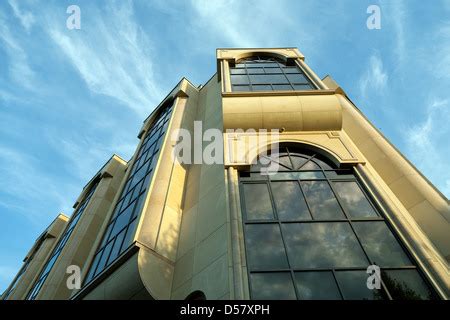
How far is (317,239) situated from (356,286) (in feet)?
4.98

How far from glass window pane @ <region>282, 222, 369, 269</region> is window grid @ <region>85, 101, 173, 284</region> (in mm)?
5061

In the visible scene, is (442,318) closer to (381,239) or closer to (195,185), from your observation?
(381,239)

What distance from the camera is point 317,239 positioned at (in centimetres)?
835

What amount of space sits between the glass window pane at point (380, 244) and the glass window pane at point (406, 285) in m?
0.26

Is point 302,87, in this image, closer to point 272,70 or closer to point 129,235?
point 272,70

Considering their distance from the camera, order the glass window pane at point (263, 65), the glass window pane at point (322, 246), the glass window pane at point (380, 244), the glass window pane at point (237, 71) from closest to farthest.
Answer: the glass window pane at point (322, 246)
the glass window pane at point (380, 244)
the glass window pane at point (237, 71)
the glass window pane at point (263, 65)

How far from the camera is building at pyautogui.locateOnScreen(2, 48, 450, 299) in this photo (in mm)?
7531

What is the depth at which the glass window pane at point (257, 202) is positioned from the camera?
925 centimetres

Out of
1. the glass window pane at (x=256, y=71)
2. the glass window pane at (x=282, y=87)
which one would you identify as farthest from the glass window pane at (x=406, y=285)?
the glass window pane at (x=256, y=71)

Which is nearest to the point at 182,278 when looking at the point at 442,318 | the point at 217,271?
the point at 217,271

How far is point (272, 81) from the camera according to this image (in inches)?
631

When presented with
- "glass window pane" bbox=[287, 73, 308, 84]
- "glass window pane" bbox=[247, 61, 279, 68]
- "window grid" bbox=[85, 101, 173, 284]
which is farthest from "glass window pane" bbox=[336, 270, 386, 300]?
"glass window pane" bbox=[247, 61, 279, 68]

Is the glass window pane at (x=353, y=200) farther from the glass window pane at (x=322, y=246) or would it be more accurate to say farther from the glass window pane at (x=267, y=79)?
the glass window pane at (x=267, y=79)

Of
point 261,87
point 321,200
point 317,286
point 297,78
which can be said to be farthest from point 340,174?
point 297,78
